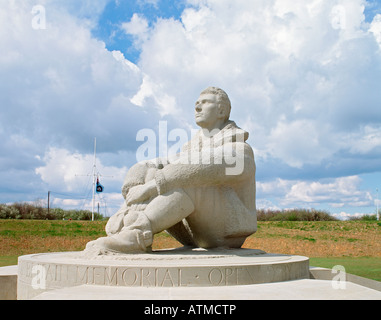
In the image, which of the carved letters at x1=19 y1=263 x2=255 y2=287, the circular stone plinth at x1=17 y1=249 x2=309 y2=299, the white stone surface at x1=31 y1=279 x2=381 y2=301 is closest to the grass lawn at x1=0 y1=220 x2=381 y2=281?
the circular stone plinth at x1=17 y1=249 x2=309 y2=299

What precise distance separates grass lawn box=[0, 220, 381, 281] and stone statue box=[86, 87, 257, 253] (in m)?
8.08

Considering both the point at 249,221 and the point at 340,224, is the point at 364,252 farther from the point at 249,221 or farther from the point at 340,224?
the point at 249,221

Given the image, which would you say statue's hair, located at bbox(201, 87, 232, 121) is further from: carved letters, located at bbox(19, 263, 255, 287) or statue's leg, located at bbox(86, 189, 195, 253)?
carved letters, located at bbox(19, 263, 255, 287)

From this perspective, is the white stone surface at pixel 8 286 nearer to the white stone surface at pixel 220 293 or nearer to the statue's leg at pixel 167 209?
the white stone surface at pixel 220 293

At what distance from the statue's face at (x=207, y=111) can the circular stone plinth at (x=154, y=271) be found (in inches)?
81.8

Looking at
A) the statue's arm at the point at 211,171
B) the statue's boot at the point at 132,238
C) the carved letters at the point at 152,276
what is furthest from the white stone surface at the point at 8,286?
the statue's arm at the point at 211,171

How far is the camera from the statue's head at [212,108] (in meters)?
6.44

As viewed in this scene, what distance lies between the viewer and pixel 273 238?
17.2 meters

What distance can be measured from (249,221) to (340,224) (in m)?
15.7

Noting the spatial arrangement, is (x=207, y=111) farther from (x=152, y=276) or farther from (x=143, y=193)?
(x=152, y=276)

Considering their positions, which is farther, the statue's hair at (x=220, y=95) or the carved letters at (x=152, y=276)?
the statue's hair at (x=220, y=95)

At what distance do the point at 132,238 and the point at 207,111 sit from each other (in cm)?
231

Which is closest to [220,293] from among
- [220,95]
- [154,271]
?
[154,271]
